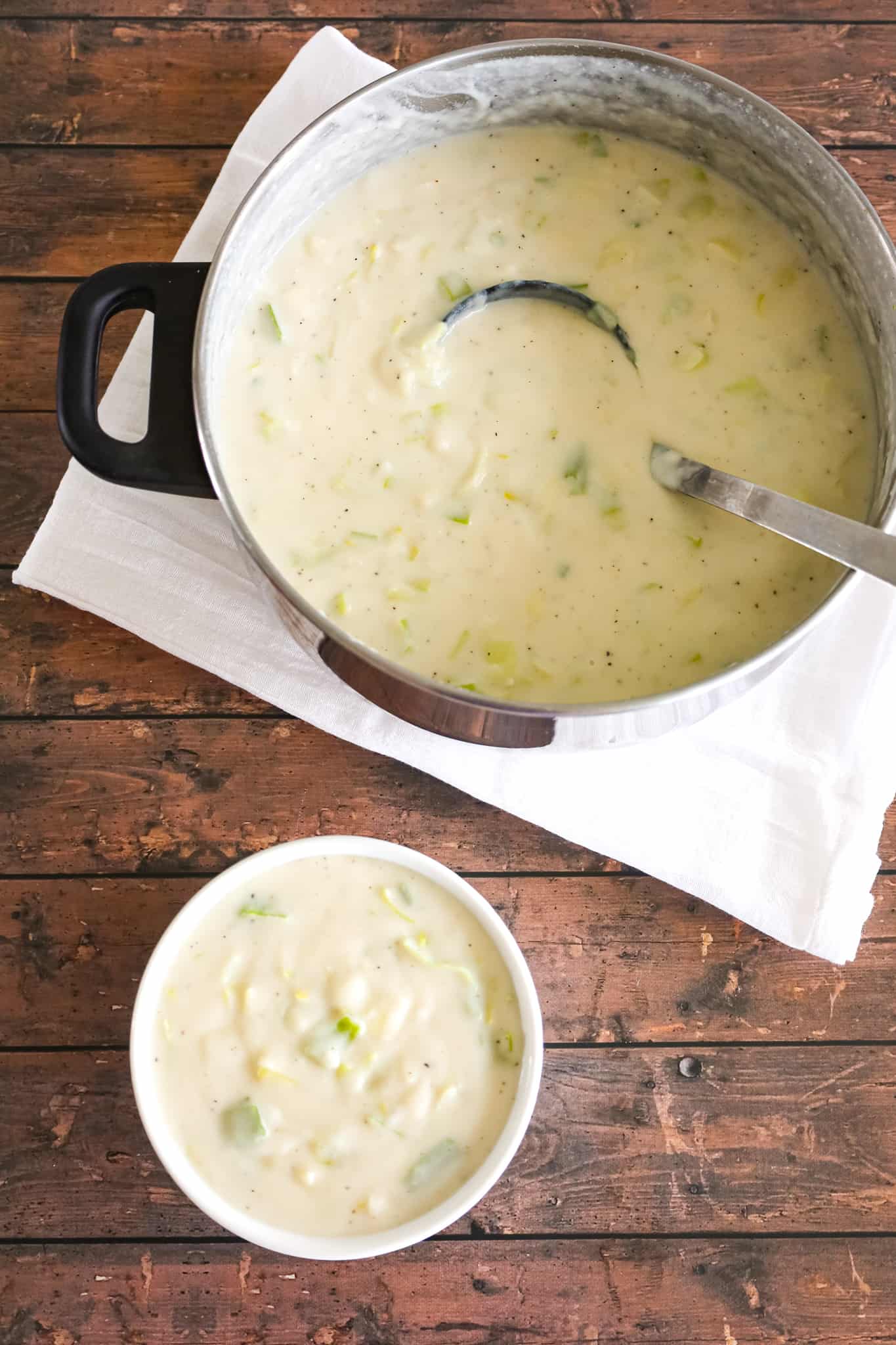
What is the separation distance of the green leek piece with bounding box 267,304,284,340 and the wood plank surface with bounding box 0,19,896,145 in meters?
0.30

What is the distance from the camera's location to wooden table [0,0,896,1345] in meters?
1.17

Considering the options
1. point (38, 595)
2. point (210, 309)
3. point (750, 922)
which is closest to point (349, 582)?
point (210, 309)

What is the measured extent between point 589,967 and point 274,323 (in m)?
0.68

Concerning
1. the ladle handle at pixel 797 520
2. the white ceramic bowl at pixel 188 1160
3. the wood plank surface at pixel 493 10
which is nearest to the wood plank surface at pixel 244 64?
the wood plank surface at pixel 493 10

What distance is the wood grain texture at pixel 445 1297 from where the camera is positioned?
116 cm

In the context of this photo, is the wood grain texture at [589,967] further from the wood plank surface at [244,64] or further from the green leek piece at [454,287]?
the wood plank surface at [244,64]

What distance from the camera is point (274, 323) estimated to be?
1.12m

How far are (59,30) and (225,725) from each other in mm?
765

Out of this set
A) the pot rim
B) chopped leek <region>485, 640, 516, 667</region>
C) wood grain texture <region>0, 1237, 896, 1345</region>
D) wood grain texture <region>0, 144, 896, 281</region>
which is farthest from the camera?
wood grain texture <region>0, 144, 896, 281</region>

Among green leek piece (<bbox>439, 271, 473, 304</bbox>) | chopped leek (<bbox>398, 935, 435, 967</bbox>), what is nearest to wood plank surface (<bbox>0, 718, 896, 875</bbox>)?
chopped leek (<bbox>398, 935, 435, 967</bbox>)

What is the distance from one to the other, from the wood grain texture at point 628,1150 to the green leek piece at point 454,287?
72 centimetres

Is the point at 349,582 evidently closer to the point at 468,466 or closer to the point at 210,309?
the point at 468,466

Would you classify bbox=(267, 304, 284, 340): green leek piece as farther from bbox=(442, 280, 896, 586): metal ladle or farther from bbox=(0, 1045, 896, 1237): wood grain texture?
bbox=(0, 1045, 896, 1237): wood grain texture

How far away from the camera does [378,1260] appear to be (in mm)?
1175
